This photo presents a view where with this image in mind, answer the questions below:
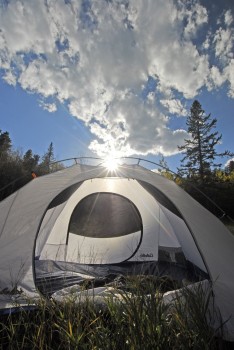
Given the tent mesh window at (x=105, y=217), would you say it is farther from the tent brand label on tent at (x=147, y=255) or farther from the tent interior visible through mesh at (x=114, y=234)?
the tent brand label on tent at (x=147, y=255)

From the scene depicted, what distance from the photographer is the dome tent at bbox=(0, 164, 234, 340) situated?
107 inches

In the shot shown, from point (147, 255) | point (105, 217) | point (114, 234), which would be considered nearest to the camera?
→ point (147, 255)

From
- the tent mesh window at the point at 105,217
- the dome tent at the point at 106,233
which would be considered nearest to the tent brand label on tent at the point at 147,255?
the dome tent at the point at 106,233

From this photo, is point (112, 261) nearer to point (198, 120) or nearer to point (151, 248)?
point (151, 248)

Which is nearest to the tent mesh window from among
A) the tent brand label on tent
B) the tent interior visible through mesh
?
the tent interior visible through mesh

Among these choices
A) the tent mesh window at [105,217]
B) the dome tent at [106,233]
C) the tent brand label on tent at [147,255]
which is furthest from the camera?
the tent mesh window at [105,217]

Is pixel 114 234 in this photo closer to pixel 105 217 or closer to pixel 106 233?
pixel 106 233

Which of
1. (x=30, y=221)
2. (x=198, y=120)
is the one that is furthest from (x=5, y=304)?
(x=198, y=120)

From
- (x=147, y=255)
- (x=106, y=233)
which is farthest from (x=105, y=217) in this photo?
(x=147, y=255)

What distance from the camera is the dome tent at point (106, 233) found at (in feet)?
8.95

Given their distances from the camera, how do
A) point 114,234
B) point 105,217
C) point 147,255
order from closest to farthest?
point 147,255
point 114,234
point 105,217

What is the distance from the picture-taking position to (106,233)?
194 inches

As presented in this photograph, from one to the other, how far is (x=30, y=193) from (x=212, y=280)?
213cm

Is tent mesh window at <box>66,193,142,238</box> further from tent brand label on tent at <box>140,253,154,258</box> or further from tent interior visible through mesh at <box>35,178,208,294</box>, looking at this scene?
tent brand label on tent at <box>140,253,154,258</box>
